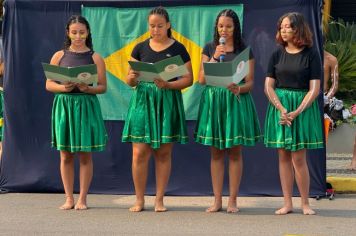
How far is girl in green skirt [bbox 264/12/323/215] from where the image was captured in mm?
7801

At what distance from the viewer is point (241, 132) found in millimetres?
7941

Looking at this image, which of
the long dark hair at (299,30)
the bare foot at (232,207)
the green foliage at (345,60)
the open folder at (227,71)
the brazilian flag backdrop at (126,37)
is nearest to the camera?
the open folder at (227,71)

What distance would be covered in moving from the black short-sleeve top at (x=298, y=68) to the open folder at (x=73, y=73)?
5.35 ft

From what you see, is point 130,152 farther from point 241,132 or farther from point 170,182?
point 241,132

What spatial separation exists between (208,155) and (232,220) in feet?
4.85

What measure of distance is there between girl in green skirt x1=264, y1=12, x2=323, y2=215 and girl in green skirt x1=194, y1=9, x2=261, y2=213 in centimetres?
19

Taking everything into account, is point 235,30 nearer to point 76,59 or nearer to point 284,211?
point 76,59

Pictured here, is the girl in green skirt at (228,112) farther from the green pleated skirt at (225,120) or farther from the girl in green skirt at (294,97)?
the girl in green skirt at (294,97)

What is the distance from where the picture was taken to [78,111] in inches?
319

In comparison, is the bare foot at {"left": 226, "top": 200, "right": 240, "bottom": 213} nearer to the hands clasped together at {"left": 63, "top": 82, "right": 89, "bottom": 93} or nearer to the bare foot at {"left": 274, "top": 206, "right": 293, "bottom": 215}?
the bare foot at {"left": 274, "top": 206, "right": 293, "bottom": 215}

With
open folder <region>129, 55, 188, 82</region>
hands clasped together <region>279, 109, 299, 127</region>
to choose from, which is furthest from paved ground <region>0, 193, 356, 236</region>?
open folder <region>129, 55, 188, 82</region>

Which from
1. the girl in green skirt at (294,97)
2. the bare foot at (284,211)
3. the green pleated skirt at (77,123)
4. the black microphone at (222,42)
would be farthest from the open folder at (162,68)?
the bare foot at (284,211)

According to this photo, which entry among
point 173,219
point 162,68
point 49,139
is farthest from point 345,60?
point 173,219

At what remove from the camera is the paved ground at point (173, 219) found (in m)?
7.22
